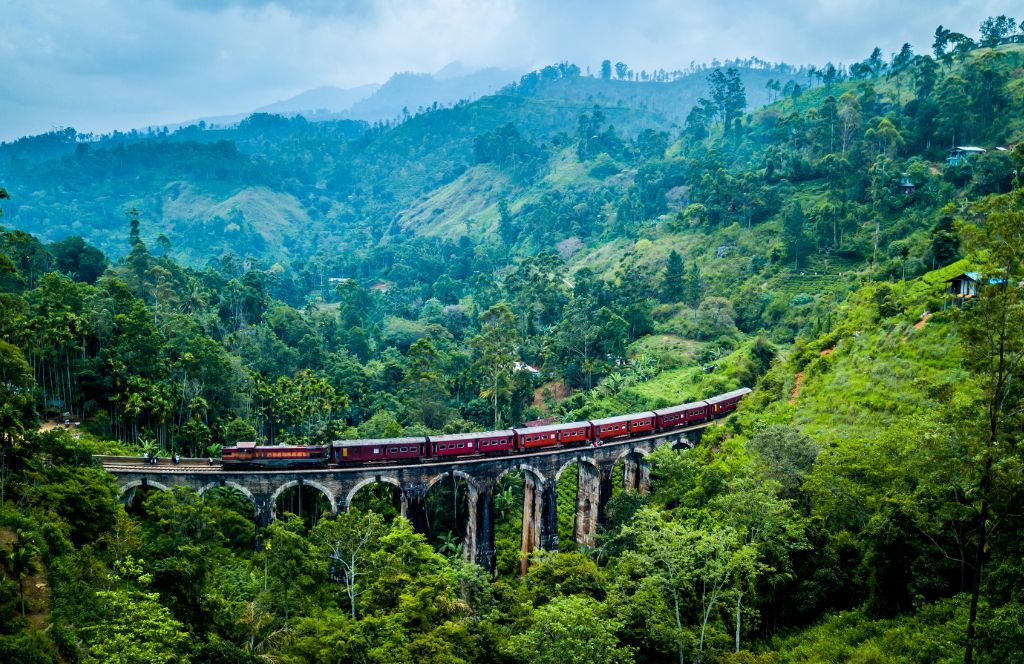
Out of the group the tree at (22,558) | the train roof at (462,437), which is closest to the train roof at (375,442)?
the train roof at (462,437)

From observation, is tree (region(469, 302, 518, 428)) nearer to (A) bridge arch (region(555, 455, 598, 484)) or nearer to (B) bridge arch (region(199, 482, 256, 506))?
(A) bridge arch (region(555, 455, 598, 484))

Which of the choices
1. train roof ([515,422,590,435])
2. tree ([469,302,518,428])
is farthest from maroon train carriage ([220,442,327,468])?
tree ([469,302,518,428])

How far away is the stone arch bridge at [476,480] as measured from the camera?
123ft

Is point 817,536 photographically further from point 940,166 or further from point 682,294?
point 940,166

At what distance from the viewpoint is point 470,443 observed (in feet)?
133

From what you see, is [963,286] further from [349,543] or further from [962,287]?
[349,543]

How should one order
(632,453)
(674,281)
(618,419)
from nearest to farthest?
(618,419) < (632,453) < (674,281)

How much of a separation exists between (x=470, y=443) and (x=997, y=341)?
93.6ft

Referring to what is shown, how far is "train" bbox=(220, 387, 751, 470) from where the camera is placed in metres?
38.4

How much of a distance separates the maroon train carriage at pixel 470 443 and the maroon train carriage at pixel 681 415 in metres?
10.2

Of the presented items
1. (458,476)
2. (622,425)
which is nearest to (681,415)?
(622,425)

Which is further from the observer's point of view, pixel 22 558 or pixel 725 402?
pixel 725 402

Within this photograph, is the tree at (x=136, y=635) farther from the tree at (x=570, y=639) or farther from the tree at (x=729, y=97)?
the tree at (x=729, y=97)

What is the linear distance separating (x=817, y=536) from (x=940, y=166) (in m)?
60.8
